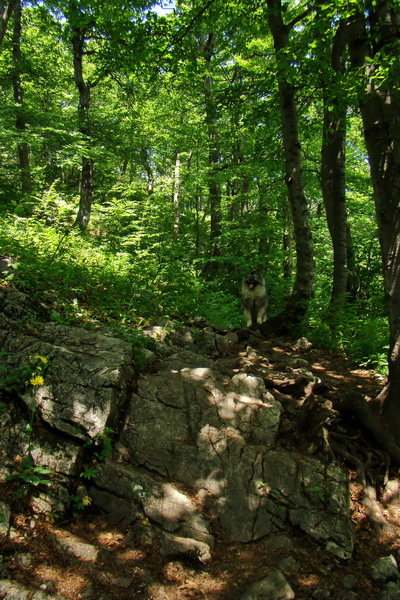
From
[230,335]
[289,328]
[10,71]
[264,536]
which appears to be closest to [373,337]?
[289,328]

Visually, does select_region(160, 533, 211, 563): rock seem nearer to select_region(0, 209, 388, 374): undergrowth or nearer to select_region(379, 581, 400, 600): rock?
select_region(379, 581, 400, 600): rock

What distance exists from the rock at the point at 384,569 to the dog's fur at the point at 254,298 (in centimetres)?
614

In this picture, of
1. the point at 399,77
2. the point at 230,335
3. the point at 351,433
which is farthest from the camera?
the point at 230,335

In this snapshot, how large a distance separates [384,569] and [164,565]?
1799mm

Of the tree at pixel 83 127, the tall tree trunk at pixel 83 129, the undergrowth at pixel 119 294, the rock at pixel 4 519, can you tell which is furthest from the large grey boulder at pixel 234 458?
the tall tree trunk at pixel 83 129

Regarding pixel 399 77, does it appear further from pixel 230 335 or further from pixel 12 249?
pixel 12 249

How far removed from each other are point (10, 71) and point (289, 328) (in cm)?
1500

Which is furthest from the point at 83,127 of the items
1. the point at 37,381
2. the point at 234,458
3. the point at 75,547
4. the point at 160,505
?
the point at 75,547

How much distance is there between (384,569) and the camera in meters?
2.81

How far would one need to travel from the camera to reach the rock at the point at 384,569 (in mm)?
2775

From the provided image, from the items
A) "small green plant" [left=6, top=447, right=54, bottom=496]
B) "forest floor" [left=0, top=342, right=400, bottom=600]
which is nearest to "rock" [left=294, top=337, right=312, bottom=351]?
"forest floor" [left=0, top=342, right=400, bottom=600]

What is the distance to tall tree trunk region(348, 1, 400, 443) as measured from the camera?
154 inches

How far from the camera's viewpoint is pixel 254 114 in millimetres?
8078

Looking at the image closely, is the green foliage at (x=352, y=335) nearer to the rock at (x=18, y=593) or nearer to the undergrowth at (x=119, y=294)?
the undergrowth at (x=119, y=294)
